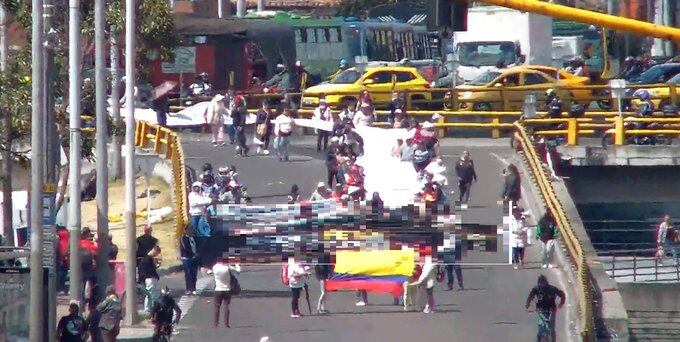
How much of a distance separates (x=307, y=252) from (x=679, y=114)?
18.6 metres

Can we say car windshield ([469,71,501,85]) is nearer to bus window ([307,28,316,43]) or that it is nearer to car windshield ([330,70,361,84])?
car windshield ([330,70,361,84])

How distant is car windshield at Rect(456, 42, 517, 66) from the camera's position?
5422 centimetres

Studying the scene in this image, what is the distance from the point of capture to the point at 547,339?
77.5 ft

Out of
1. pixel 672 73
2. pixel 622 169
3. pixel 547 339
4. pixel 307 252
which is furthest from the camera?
pixel 672 73

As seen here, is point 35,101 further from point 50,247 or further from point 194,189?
point 194,189

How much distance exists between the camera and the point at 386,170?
34.8 metres

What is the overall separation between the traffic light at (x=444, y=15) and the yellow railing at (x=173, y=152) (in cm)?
1296

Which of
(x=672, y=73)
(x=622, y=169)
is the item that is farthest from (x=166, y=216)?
(x=672, y=73)

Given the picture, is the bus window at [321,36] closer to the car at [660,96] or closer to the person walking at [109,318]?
the car at [660,96]

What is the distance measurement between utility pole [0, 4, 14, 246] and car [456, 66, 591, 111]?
2089 centimetres

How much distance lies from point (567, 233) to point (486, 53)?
26494 millimetres

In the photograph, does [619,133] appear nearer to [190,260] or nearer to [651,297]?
[651,297]

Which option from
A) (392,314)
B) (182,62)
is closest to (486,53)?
(182,62)


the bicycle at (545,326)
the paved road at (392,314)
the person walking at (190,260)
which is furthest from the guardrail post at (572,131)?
the bicycle at (545,326)
